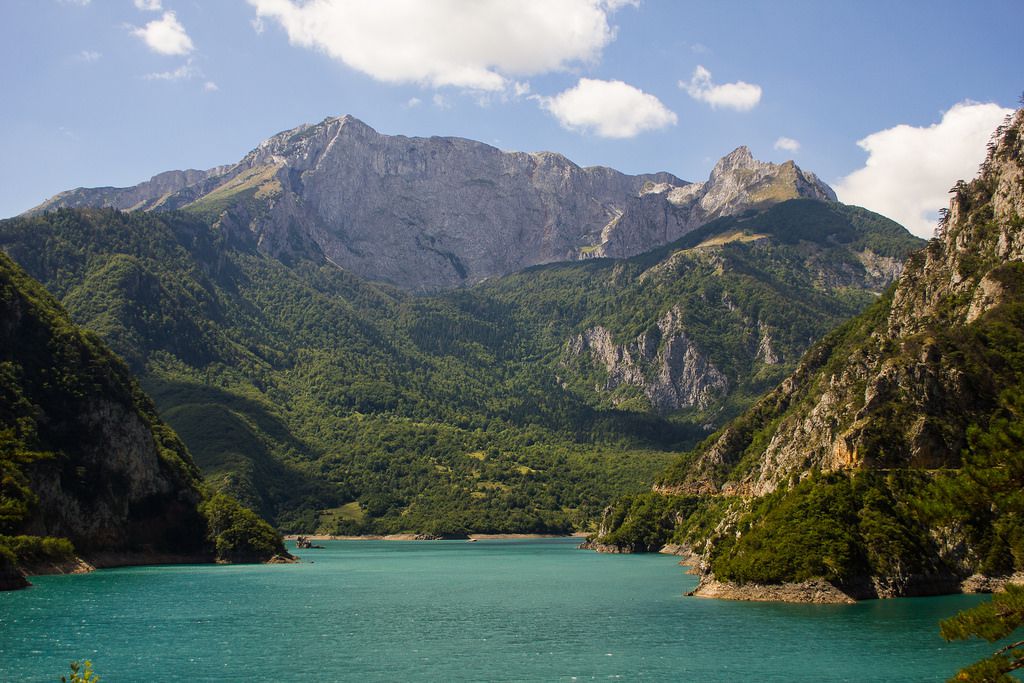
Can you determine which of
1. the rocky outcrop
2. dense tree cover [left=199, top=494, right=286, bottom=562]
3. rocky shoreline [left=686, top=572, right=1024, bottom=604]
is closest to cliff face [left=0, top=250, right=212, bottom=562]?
dense tree cover [left=199, top=494, right=286, bottom=562]

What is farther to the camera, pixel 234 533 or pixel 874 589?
pixel 234 533

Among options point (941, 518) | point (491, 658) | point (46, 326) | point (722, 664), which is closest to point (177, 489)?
point (46, 326)

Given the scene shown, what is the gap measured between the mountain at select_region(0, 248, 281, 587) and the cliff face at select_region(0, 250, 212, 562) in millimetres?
Answer: 179

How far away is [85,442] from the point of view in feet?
543

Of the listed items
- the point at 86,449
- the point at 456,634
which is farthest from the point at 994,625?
the point at 86,449

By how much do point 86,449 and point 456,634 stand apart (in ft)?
332

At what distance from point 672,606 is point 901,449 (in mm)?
34314

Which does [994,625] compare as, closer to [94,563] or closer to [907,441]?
[907,441]

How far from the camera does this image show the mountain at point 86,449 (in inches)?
5955

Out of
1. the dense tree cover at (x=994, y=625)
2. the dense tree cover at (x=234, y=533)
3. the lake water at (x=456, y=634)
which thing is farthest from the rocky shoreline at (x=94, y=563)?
the dense tree cover at (x=994, y=625)

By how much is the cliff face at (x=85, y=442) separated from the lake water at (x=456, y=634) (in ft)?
71.1

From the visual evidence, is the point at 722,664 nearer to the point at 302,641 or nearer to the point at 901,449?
the point at 302,641

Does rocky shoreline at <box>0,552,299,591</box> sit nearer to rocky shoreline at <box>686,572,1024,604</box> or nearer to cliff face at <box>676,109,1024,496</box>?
rocky shoreline at <box>686,572,1024,604</box>

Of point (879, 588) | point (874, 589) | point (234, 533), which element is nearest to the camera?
point (879, 588)
